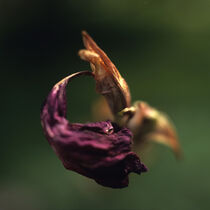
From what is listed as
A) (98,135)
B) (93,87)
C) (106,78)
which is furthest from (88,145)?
(93,87)

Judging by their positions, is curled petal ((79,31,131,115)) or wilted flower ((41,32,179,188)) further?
curled petal ((79,31,131,115))

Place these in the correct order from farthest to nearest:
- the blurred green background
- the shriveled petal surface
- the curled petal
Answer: the blurred green background < the curled petal < the shriveled petal surface

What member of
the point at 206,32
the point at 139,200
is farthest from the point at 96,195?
the point at 206,32

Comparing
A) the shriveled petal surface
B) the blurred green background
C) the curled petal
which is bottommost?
the blurred green background

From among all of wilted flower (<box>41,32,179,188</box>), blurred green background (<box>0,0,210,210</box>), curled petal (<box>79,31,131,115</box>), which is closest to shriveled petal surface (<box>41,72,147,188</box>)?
wilted flower (<box>41,32,179,188</box>)

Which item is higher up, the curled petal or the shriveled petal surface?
the curled petal

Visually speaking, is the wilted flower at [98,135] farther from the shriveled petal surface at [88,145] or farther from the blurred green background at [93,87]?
the blurred green background at [93,87]

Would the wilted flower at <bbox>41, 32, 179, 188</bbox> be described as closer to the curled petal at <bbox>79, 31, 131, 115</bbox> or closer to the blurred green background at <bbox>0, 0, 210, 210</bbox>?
the curled petal at <bbox>79, 31, 131, 115</bbox>

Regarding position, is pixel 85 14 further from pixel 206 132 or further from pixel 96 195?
pixel 96 195
